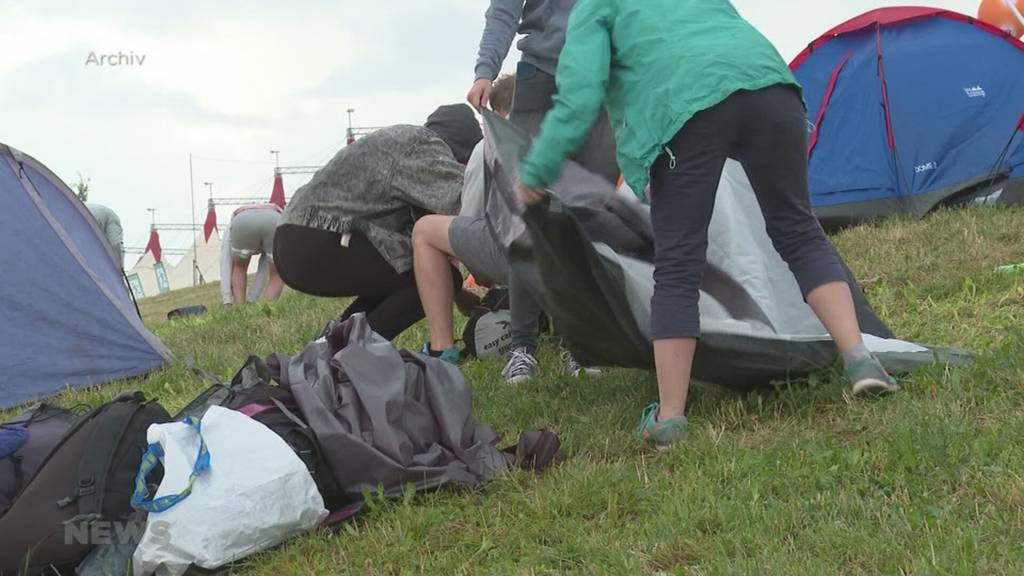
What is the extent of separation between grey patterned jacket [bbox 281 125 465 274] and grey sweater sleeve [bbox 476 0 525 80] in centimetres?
49

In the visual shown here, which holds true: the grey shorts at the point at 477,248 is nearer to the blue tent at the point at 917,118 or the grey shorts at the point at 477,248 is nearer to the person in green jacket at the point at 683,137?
the person in green jacket at the point at 683,137

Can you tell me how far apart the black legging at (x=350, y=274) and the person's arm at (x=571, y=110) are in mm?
2057

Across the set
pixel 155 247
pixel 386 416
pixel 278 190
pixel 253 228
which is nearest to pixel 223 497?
pixel 386 416

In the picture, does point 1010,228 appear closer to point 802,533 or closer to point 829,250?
point 829,250

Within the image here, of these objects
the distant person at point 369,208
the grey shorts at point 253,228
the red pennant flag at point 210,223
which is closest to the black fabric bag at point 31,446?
the distant person at point 369,208

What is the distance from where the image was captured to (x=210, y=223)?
104 ft

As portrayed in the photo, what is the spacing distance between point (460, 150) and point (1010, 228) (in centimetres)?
329

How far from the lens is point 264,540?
3.00 m

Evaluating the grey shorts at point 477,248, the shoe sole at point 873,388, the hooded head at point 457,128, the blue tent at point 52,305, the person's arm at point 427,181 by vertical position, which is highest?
the hooded head at point 457,128

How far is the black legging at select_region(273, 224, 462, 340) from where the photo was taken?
533 centimetres

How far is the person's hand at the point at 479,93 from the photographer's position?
4941 millimetres

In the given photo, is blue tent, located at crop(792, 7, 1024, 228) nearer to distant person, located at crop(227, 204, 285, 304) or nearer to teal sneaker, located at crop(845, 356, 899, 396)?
teal sneaker, located at crop(845, 356, 899, 396)

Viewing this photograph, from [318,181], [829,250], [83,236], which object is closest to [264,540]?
[829,250]

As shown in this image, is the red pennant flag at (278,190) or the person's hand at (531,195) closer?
the person's hand at (531,195)
